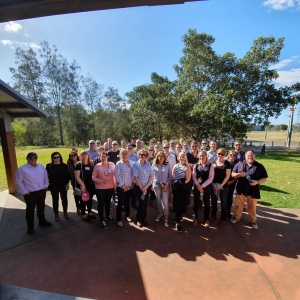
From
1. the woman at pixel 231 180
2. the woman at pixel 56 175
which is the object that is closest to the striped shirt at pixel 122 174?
the woman at pixel 56 175

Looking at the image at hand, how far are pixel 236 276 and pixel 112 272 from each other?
196cm

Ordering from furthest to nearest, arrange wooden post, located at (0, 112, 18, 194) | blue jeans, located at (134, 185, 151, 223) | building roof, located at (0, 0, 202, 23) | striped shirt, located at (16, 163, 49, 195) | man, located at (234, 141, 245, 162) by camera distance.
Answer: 1. wooden post, located at (0, 112, 18, 194)
2. man, located at (234, 141, 245, 162)
3. blue jeans, located at (134, 185, 151, 223)
4. striped shirt, located at (16, 163, 49, 195)
5. building roof, located at (0, 0, 202, 23)

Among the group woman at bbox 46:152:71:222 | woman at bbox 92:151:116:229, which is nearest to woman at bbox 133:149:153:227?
woman at bbox 92:151:116:229

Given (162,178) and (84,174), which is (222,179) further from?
(84,174)

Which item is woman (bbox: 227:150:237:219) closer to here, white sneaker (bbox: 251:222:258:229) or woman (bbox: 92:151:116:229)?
white sneaker (bbox: 251:222:258:229)

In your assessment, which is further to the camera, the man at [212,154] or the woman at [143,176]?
the man at [212,154]

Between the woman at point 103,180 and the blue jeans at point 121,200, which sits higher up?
the woman at point 103,180

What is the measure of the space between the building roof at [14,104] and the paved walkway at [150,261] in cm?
297

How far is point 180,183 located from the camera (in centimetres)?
441

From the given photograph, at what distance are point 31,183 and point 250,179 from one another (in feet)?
15.8

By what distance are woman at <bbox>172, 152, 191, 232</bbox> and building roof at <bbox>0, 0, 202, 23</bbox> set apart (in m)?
3.54

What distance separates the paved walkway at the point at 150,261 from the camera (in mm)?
2838

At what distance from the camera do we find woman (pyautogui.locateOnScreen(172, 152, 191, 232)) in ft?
14.5

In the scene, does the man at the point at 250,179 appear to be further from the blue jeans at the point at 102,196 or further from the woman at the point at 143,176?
the blue jeans at the point at 102,196
